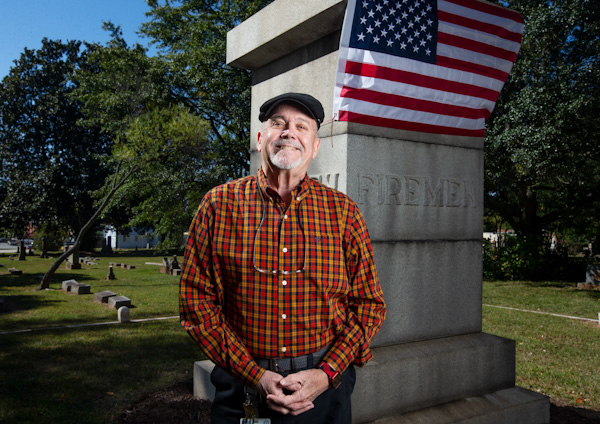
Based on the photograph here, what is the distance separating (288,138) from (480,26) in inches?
114

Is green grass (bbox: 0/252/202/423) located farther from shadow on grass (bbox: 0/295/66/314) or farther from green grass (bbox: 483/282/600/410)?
green grass (bbox: 483/282/600/410)

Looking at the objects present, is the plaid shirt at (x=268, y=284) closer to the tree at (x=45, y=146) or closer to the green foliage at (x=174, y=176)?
the green foliage at (x=174, y=176)

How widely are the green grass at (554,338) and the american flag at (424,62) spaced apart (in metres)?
3.35

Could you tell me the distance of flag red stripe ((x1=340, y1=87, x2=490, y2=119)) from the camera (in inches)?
138

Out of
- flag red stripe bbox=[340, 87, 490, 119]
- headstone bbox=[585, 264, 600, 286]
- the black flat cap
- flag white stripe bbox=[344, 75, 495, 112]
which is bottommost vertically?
headstone bbox=[585, 264, 600, 286]

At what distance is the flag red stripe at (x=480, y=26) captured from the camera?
3934 mm

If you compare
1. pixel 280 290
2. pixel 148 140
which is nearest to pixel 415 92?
pixel 280 290

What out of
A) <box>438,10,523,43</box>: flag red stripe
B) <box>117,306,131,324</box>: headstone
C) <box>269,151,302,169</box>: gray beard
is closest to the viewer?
<box>269,151,302,169</box>: gray beard

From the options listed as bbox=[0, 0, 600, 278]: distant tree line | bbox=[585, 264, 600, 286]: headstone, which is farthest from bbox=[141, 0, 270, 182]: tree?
bbox=[585, 264, 600, 286]: headstone

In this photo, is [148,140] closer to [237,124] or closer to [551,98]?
[237,124]

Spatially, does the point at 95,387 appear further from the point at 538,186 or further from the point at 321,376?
the point at 538,186

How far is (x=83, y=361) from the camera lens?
20.7 feet

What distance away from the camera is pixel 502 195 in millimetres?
21094

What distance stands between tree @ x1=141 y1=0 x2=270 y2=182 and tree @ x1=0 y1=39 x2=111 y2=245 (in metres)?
17.5
